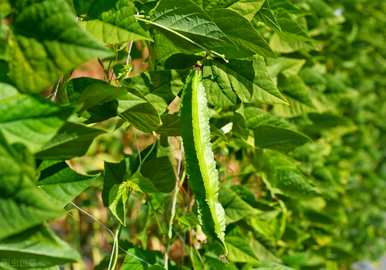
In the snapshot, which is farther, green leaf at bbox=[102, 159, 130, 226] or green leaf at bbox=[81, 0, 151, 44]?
Result: green leaf at bbox=[102, 159, 130, 226]

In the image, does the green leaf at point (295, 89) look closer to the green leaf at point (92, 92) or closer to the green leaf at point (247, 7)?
the green leaf at point (247, 7)

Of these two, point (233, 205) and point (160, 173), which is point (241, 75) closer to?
point (160, 173)

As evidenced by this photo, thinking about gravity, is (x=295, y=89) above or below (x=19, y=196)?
below

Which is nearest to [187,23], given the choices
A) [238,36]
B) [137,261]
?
[238,36]

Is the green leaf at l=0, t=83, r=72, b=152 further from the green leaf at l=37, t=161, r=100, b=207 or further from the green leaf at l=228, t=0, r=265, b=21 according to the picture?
the green leaf at l=228, t=0, r=265, b=21

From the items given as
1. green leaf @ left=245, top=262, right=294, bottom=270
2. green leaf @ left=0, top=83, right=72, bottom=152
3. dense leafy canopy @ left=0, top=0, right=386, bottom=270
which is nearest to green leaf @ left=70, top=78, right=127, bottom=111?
dense leafy canopy @ left=0, top=0, right=386, bottom=270

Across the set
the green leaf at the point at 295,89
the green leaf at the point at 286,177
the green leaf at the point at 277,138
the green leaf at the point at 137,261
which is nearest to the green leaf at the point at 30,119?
the green leaf at the point at 137,261
